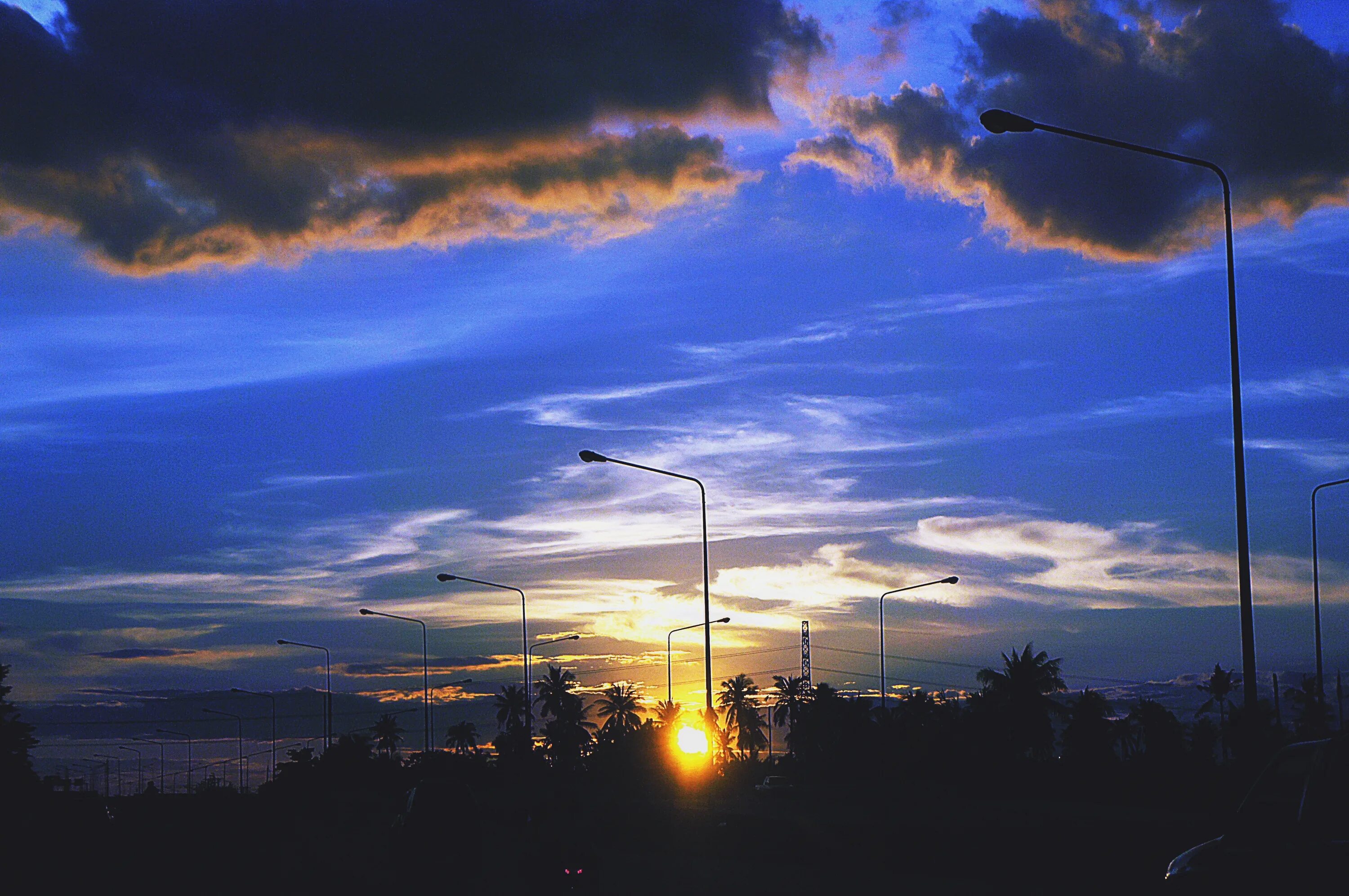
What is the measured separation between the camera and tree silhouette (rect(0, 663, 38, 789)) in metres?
78.9

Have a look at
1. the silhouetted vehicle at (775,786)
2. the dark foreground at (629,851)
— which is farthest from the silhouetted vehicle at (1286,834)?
the silhouetted vehicle at (775,786)

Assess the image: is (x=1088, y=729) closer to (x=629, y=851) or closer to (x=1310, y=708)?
(x=1310, y=708)

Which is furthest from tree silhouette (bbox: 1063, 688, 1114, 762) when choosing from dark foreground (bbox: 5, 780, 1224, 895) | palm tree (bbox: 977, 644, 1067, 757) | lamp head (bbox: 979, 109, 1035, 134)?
lamp head (bbox: 979, 109, 1035, 134)

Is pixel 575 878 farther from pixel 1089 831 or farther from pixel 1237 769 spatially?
pixel 1237 769

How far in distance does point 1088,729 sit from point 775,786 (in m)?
50.4

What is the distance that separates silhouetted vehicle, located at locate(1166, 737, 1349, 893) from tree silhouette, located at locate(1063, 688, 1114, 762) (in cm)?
9889

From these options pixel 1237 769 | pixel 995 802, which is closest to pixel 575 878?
pixel 1237 769

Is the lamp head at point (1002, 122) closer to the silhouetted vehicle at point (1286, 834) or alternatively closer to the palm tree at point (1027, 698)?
the silhouetted vehicle at point (1286, 834)

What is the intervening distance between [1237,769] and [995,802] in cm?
2323

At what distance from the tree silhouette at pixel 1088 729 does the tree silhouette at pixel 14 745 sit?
249ft

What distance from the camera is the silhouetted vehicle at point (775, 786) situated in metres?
71.1

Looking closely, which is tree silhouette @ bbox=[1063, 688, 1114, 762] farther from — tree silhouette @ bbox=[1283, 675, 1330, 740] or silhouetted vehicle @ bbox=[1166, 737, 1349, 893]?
silhouetted vehicle @ bbox=[1166, 737, 1349, 893]

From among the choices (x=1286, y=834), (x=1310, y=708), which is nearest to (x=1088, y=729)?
(x=1310, y=708)

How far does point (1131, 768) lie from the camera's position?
226 feet
